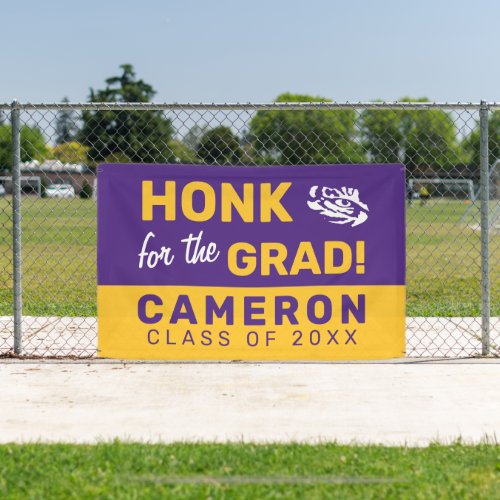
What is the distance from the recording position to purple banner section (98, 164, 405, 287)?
20.7ft

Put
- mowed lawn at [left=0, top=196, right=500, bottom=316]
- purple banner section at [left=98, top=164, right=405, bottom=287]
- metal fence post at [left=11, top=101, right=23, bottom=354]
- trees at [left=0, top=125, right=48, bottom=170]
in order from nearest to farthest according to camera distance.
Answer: purple banner section at [left=98, top=164, right=405, bottom=287] → metal fence post at [left=11, top=101, right=23, bottom=354] → trees at [left=0, top=125, right=48, bottom=170] → mowed lawn at [left=0, top=196, right=500, bottom=316]

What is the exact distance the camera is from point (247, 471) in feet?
13.0

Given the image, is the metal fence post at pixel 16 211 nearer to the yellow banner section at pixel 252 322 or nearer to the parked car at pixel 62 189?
the yellow banner section at pixel 252 322

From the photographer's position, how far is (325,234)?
630 centimetres

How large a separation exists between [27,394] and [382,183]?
276cm

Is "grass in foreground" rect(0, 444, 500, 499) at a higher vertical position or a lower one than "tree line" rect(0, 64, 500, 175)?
lower

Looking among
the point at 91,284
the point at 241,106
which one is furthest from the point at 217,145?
the point at 241,106

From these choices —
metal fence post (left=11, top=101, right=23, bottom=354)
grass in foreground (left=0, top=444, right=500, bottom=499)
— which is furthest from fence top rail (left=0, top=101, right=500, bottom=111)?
grass in foreground (left=0, top=444, right=500, bottom=499)

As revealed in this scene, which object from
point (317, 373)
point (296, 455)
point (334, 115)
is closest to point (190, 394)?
point (317, 373)

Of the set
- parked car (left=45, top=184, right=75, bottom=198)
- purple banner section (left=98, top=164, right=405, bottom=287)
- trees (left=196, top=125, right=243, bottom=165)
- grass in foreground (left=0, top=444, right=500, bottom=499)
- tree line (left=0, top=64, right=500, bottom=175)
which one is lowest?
grass in foreground (left=0, top=444, right=500, bottom=499)

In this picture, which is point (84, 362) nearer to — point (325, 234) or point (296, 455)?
point (325, 234)

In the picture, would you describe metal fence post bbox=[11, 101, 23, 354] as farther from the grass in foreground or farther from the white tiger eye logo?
the grass in foreground

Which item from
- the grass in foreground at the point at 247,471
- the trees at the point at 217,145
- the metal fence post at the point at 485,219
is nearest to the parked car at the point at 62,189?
the trees at the point at 217,145

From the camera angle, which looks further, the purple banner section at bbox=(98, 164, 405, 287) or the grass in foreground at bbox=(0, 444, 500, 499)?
the purple banner section at bbox=(98, 164, 405, 287)
